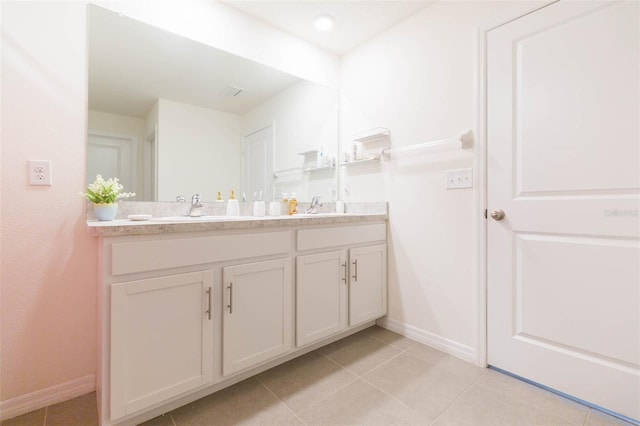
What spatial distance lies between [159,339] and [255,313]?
0.44 metres

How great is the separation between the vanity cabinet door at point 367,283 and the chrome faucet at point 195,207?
1028mm

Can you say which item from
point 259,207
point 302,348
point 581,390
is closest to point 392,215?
point 259,207

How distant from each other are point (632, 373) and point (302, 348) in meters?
1.57

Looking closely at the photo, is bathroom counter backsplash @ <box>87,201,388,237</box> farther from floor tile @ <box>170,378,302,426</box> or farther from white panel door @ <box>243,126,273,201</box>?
floor tile @ <box>170,378,302,426</box>

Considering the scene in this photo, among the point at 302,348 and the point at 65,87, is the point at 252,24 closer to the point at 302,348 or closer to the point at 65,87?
the point at 65,87

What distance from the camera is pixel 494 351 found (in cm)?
170

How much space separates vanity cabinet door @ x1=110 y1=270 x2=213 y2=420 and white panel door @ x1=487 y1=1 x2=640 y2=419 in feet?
5.23

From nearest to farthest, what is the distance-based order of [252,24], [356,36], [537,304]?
[537,304], [252,24], [356,36]

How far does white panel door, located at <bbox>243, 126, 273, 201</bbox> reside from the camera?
2191 mm

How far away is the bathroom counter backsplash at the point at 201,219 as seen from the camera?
3.87ft

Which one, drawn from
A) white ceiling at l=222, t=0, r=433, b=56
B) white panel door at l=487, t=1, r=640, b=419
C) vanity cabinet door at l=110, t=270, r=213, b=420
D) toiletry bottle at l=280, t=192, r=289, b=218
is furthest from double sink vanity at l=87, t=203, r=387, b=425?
white ceiling at l=222, t=0, r=433, b=56

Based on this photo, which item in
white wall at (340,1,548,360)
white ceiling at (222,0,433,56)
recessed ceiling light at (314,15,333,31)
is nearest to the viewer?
white wall at (340,1,548,360)

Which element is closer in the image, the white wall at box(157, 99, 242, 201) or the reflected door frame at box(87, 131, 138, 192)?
the reflected door frame at box(87, 131, 138, 192)

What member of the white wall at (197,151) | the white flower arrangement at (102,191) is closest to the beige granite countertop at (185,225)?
the white flower arrangement at (102,191)
